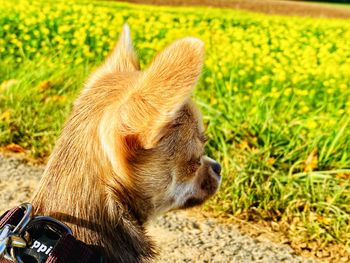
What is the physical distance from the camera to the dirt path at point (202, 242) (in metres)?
3.90

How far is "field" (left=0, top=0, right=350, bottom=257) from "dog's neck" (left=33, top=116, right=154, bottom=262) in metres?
1.49

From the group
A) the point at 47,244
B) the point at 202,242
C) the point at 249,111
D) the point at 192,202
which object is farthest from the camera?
the point at 249,111

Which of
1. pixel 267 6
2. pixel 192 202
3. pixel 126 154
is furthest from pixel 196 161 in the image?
pixel 267 6

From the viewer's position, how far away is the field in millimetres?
4418

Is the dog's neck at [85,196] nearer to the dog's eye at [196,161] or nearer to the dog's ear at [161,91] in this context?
the dog's ear at [161,91]

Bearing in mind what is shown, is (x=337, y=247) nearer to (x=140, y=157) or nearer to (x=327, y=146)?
(x=327, y=146)

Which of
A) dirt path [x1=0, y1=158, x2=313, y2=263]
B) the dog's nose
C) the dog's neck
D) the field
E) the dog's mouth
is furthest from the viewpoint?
the field

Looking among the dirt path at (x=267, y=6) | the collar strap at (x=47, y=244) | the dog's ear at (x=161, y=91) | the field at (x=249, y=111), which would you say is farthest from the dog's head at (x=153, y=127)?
the dirt path at (x=267, y=6)

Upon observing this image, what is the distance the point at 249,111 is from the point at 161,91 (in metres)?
3.78

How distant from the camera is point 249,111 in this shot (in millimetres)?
5562

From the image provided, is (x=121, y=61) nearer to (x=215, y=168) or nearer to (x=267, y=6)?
(x=215, y=168)

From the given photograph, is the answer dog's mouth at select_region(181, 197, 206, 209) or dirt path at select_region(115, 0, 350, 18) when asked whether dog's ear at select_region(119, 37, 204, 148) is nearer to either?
dog's mouth at select_region(181, 197, 206, 209)

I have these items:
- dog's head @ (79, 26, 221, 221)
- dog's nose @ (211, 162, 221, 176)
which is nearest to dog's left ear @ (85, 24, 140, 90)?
dog's head @ (79, 26, 221, 221)

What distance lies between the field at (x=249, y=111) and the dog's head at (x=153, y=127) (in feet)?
4.24
